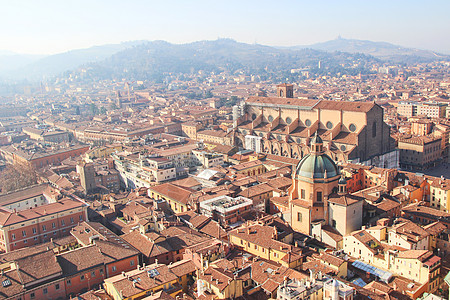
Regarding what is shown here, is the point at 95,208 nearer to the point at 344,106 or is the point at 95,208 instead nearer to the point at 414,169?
the point at 344,106

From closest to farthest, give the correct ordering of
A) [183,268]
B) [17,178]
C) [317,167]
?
[183,268]
[317,167]
[17,178]

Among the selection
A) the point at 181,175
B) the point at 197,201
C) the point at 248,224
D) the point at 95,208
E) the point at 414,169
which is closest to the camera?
the point at 248,224

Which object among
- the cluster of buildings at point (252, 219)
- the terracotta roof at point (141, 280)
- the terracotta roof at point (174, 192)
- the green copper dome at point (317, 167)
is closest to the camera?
the terracotta roof at point (141, 280)

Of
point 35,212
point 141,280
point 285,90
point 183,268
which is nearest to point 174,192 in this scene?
point 35,212

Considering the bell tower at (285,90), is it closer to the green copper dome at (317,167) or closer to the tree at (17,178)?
the green copper dome at (317,167)

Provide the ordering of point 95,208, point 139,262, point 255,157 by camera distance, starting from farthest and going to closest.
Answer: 1. point 255,157
2. point 95,208
3. point 139,262

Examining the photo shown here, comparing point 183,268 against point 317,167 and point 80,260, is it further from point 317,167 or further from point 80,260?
point 317,167

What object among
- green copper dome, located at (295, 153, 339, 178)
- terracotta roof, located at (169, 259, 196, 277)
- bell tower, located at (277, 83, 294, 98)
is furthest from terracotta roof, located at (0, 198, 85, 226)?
bell tower, located at (277, 83, 294, 98)

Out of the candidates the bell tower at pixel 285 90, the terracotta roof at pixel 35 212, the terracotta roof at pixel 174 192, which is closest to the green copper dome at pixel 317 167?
the terracotta roof at pixel 174 192

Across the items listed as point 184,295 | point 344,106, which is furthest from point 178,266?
point 344,106
